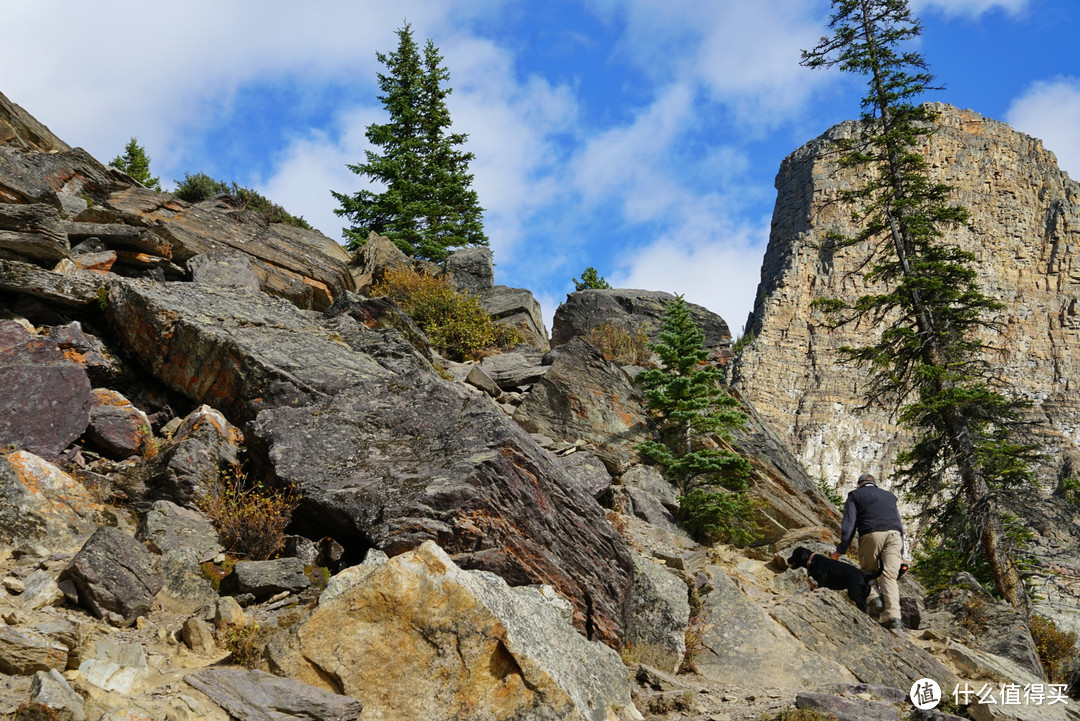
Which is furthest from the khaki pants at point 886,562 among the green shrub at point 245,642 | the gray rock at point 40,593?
the gray rock at point 40,593

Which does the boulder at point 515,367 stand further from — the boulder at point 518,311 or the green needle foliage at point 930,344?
the green needle foliage at point 930,344

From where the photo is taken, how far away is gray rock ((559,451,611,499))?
1191 cm

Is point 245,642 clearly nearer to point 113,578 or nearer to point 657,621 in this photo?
point 113,578

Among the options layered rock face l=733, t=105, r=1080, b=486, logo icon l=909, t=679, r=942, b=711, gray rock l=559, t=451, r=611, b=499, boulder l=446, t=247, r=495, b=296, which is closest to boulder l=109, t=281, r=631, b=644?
gray rock l=559, t=451, r=611, b=499

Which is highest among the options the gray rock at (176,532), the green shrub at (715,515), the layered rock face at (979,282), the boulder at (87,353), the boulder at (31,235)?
the layered rock face at (979,282)

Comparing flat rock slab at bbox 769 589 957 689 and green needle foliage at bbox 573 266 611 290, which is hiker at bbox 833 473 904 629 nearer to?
flat rock slab at bbox 769 589 957 689

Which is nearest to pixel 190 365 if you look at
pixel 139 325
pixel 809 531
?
pixel 139 325

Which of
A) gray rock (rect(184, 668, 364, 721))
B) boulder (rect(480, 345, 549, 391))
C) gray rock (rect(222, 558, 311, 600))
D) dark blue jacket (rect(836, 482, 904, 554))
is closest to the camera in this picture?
gray rock (rect(184, 668, 364, 721))

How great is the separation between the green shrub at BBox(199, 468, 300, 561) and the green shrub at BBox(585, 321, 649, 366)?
1247 cm

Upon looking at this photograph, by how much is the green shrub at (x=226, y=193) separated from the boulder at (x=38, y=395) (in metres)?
17.3

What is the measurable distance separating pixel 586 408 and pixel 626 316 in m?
8.89

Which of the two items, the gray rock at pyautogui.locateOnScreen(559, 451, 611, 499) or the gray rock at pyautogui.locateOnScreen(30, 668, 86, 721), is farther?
the gray rock at pyautogui.locateOnScreen(559, 451, 611, 499)

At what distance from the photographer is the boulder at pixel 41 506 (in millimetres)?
7016

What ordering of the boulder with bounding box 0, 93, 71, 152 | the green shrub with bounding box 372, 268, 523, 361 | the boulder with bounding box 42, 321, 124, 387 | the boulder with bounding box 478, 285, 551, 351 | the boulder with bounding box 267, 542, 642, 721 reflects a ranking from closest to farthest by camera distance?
the boulder with bounding box 267, 542, 642, 721 → the boulder with bounding box 42, 321, 124, 387 → the boulder with bounding box 0, 93, 71, 152 → the green shrub with bounding box 372, 268, 523, 361 → the boulder with bounding box 478, 285, 551, 351
